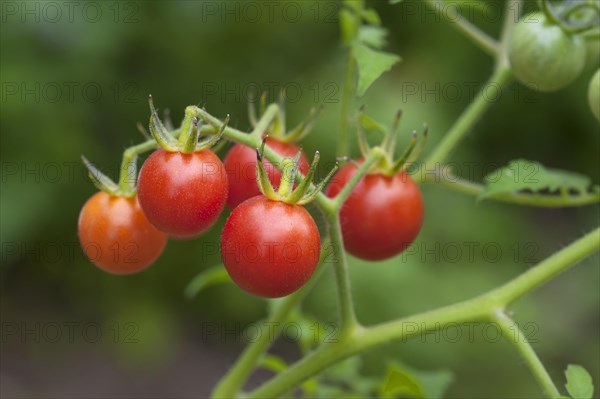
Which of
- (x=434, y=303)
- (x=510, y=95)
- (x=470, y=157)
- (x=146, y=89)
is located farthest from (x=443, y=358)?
(x=146, y=89)

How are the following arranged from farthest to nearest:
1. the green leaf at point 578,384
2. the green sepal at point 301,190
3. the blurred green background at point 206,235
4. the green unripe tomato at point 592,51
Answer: the blurred green background at point 206,235 → the green unripe tomato at point 592,51 → the green leaf at point 578,384 → the green sepal at point 301,190

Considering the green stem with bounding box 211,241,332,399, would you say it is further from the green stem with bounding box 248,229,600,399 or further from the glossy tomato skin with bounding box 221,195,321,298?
the glossy tomato skin with bounding box 221,195,321,298

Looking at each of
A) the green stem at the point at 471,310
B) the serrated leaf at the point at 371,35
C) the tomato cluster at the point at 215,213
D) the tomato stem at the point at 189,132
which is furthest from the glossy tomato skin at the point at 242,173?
the serrated leaf at the point at 371,35

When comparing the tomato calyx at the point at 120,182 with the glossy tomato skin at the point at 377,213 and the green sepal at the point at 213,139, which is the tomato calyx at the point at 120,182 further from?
the glossy tomato skin at the point at 377,213

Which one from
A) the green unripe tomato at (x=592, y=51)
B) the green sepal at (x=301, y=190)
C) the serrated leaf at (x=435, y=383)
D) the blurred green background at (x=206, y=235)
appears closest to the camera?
the green sepal at (x=301, y=190)

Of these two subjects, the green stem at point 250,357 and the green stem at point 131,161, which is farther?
the green stem at point 250,357

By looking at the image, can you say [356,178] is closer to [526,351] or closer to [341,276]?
[341,276]

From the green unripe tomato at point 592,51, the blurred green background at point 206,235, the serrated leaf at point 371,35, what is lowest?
the blurred green background at point 206,235

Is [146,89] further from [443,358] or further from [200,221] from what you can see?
[200,221]
